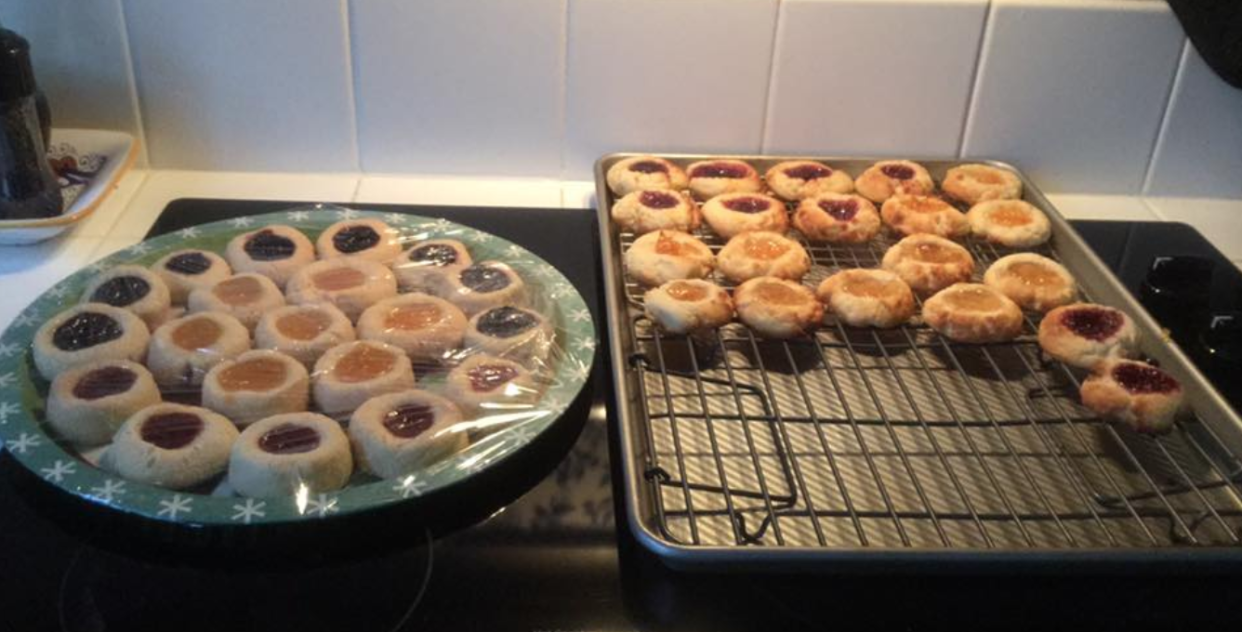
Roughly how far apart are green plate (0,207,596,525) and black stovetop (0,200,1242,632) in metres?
0.03

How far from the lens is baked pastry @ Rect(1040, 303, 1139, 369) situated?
84cm

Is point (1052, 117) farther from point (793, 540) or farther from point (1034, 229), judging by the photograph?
point (793, 540)

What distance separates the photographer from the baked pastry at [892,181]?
1.06 metres

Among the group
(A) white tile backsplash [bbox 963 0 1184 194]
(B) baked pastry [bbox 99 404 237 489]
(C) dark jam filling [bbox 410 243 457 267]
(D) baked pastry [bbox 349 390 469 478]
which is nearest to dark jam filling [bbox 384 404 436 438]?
(D) baked pastry [bbox 349 390 469 478]

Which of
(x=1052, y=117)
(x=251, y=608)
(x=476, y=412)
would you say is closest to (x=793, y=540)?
(x=476, y=412)

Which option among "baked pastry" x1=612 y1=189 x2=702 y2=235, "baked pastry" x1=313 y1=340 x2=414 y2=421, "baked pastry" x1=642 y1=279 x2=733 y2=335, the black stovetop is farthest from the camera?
"baked pastry" x1=612 y1=189 x2=702 y2=235

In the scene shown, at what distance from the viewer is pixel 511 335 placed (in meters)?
A: 0.83

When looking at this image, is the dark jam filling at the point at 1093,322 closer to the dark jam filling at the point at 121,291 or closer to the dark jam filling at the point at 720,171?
the dark jam filling at the point at 720,171

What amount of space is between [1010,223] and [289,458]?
68cm

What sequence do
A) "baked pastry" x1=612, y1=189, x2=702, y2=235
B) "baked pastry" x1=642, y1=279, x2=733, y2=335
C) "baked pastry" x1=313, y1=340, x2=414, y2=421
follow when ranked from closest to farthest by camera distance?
1. "baked pastry" x1=313, y1=340, x2=414, y2=421
2. "baked pastry" x1=642, y1=279, x2=733, y2=335
3. "baked pastry" x1=612, y1=189, x2=702, y2=235

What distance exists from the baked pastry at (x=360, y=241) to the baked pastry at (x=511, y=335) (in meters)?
0.13

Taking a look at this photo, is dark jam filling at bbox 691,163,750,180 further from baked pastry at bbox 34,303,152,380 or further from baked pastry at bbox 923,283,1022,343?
baked pastry at bbox 34,303,152,380

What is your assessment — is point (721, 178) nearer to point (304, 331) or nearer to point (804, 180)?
point (804, 180)

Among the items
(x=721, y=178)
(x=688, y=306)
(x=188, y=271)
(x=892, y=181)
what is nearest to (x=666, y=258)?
(x=688, y=306)
